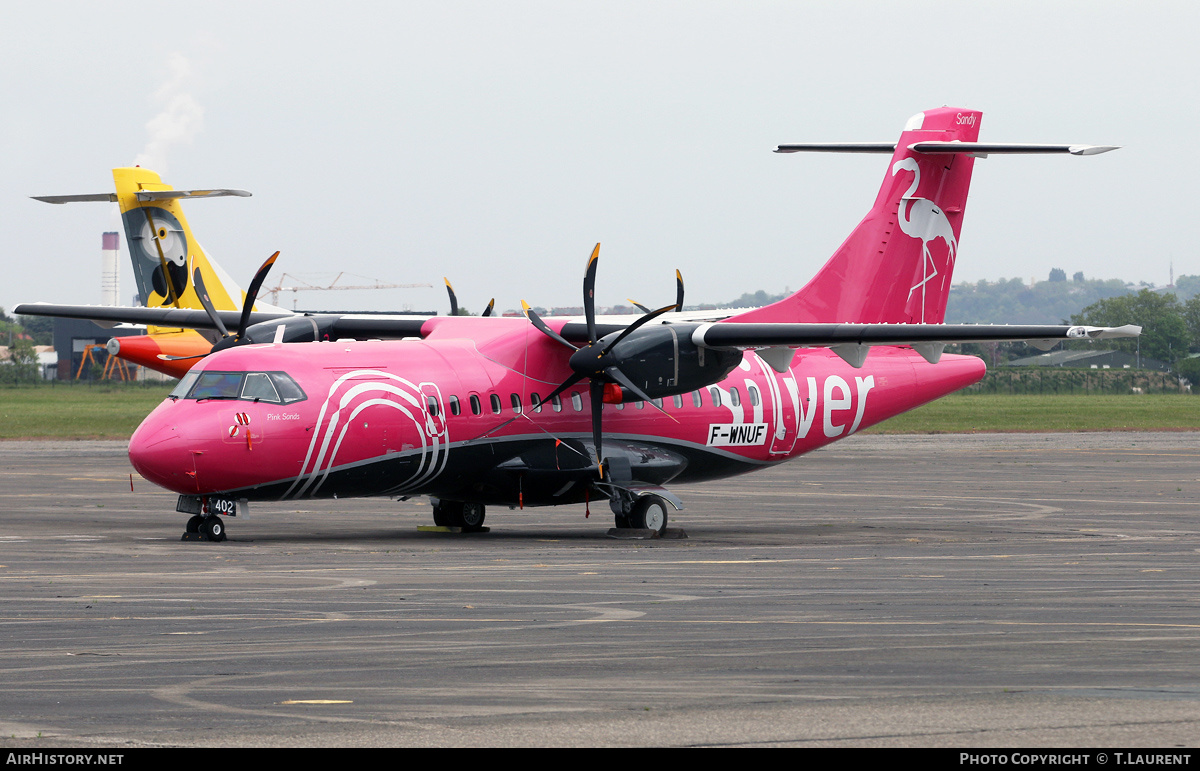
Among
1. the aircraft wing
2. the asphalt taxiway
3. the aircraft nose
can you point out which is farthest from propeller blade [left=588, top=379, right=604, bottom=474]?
the aircraft nose

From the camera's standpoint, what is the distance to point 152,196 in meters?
40.0

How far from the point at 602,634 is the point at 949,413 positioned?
72.9 meters

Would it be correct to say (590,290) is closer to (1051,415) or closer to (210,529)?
(210,529)

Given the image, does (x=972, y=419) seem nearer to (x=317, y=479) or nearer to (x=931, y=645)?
(x=317, y=479)

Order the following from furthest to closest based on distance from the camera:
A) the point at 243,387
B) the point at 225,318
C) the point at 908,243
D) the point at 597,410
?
the point at 225,318
the point at 908,243
the point at 597,410
the point at 243,387

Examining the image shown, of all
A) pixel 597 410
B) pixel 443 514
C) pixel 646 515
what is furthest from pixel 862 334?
pixel 443 514

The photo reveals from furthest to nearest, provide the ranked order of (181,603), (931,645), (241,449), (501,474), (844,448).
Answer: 1. (844,448)
2. (501,474)
3. (241,449)
4. (181,603)
5. (931,645)

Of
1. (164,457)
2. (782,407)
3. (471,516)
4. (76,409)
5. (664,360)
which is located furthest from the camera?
(76,409)

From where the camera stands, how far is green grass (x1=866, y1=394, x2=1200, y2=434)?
6694 cm

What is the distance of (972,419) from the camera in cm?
7488

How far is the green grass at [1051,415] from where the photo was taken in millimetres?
66938

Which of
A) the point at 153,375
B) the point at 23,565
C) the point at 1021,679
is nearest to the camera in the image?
the point at 1021,679

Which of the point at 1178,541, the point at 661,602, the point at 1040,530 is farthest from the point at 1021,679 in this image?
the point at 1040,530

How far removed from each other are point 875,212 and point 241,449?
13429 millimetres
